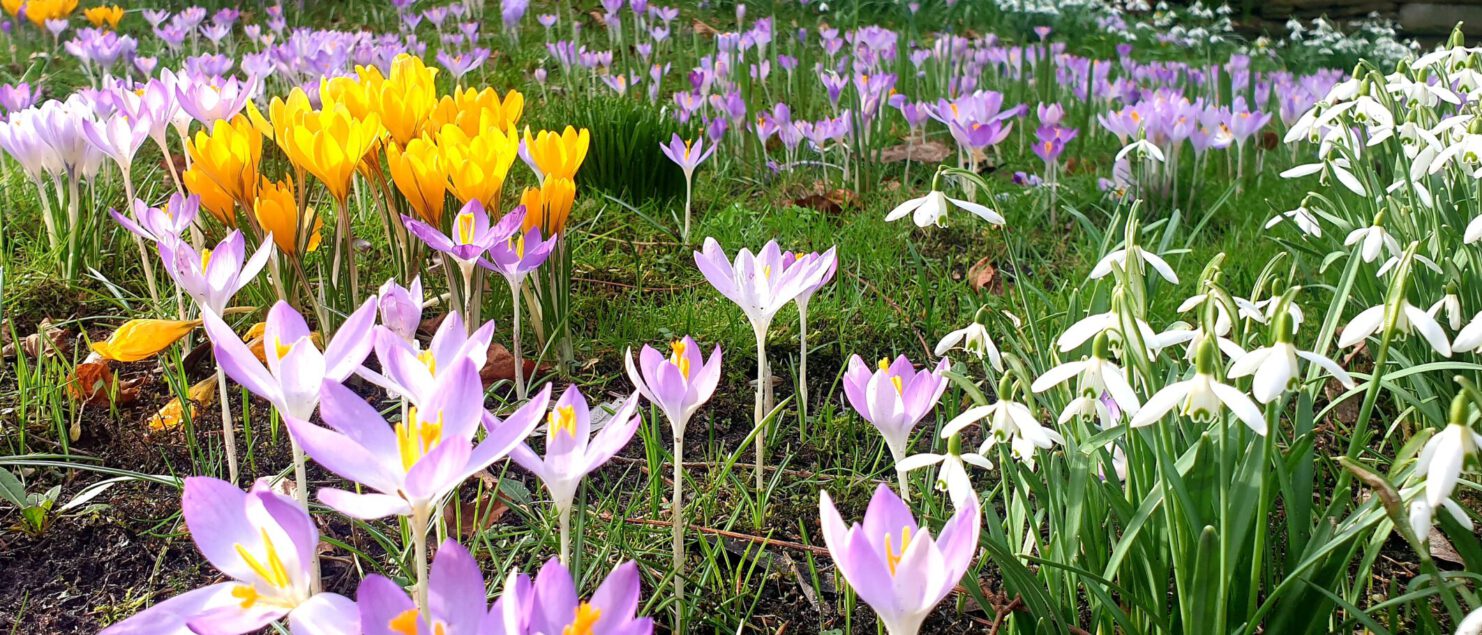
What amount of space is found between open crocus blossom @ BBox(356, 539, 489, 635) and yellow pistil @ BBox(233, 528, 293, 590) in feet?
0.28

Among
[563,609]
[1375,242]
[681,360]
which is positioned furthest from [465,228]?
[1375,242]

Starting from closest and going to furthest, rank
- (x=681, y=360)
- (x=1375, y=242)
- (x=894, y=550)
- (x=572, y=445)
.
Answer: (x=894, y=550)
(x=572, y=445)
(x=681, y=360)
(x=1375, y=242)

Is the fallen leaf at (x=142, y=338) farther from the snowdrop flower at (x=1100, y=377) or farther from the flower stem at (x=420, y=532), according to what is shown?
the snowdrop flower at (x=1100, y=377)

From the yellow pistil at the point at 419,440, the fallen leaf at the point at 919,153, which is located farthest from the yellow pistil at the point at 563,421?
the fallen leaf at the point at 919,153

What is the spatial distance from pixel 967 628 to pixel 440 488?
773 mm

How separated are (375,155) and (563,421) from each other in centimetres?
92

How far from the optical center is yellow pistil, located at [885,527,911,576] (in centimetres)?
72

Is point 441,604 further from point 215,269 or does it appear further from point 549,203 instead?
point 549,203

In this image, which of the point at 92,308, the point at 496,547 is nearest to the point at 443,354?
the point at 496,547

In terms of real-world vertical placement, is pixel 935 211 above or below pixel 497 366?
above

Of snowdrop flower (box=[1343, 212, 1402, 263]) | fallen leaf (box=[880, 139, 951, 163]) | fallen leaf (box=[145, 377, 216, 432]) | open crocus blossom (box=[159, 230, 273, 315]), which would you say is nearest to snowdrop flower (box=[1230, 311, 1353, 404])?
snowdrop flower (box=[1343, 212, 1402, 263])

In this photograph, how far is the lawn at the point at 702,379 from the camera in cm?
78

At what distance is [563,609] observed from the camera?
25.5 inches

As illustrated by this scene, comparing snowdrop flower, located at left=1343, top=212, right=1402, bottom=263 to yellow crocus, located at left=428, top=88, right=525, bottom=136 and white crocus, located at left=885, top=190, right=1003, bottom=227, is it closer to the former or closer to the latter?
white crocus, located at left=885, top=190, right=1003, bottom=227
